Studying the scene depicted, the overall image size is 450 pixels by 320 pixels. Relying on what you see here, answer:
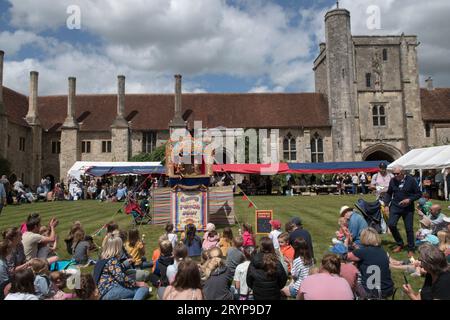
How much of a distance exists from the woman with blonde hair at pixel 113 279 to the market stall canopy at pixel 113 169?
20192 millimetres

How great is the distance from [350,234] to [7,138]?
104ft

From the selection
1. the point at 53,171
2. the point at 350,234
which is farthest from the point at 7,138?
the point at 350,234

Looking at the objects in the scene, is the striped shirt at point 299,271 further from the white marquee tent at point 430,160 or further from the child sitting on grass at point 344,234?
the white marquee tent at point 430,160

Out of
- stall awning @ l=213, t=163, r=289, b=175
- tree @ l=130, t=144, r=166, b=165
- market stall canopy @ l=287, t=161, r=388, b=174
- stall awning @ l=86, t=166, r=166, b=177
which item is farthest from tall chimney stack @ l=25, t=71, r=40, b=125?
market stall canopy @ l=287, t=161, r=388, b=174

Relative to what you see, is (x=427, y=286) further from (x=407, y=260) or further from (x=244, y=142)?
(x=244, y=142)

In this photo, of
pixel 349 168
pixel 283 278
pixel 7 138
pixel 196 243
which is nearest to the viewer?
pixel 283 278

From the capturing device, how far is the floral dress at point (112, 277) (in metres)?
5.14

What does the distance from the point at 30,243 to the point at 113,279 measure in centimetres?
224

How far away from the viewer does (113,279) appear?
524 centimetres

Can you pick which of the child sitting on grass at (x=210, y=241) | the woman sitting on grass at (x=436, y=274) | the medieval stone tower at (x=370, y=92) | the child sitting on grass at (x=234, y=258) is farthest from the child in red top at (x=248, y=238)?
the medieval stone tower at (x=370, y=92)

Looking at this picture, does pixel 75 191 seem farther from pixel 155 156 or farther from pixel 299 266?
pixel 299 266

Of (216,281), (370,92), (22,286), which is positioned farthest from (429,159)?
(22,286)

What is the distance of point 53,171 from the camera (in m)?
37.2

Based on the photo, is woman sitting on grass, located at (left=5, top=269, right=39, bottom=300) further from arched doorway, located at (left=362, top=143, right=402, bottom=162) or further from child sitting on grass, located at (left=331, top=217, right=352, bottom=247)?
arched doorway, located at (left=362, top=143, right=402, bottom=162)
